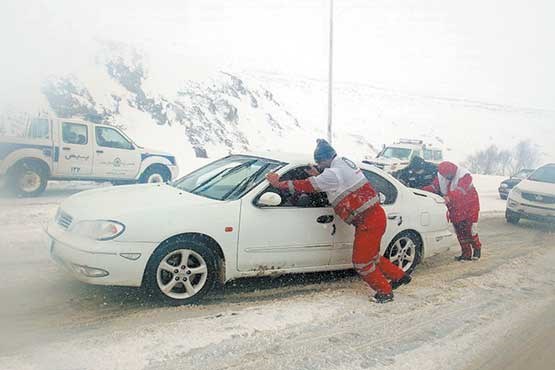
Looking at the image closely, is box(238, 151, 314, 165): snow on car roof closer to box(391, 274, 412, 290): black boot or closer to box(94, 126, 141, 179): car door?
box(391, 274, 412, 290): black boot

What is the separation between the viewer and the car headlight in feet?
14.0

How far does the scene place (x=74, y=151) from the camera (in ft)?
35.4

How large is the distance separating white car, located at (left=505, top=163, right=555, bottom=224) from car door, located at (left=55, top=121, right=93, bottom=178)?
8575mm

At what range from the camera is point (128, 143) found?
11.6m

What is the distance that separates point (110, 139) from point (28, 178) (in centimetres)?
184

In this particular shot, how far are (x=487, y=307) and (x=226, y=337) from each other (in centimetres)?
262

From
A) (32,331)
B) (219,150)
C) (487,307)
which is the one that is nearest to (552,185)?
(487,307)

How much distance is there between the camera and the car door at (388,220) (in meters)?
5.31

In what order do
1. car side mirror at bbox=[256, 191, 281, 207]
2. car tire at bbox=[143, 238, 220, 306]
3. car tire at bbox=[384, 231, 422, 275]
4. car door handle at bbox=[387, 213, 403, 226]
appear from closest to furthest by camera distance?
car tire at bbox=[143, 238, 220, 306], car side mirror at bbox=[256, 191, 281, 207], car door handle at bbox=[387, 213, 403, 226], car tire at bbox=[384, 231, 422, 275]

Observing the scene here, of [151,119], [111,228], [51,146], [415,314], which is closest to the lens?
[111,228]

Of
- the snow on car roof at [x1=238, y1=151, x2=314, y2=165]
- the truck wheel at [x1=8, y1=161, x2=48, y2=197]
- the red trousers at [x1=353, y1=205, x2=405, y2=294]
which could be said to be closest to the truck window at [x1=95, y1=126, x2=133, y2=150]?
the truck wheel at [x1=8, y1=161, x2=48, y2=197]

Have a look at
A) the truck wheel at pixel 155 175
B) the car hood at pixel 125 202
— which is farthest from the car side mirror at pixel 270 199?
the truck wheel at pixel 155 175

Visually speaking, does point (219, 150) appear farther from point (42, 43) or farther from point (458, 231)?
point (458, 231)

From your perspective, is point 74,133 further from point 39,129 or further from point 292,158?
point 292,158
